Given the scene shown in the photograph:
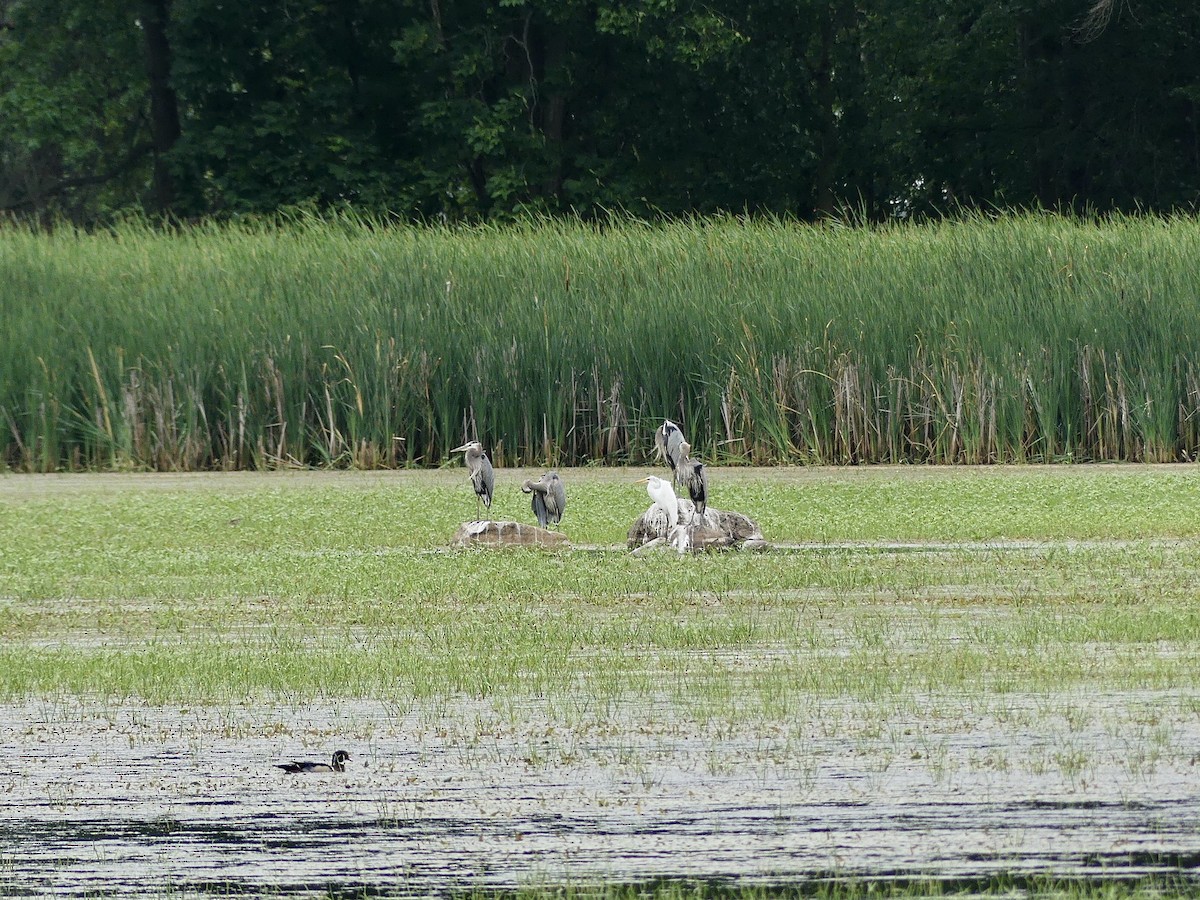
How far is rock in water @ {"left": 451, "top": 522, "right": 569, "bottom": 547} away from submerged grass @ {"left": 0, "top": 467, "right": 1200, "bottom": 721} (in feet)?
0.83

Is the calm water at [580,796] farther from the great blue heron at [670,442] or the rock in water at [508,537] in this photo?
the great blue heron at [670,442]

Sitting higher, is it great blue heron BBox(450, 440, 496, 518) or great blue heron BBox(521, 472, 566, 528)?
great blue heron BBox(450, 440, 496, 518)

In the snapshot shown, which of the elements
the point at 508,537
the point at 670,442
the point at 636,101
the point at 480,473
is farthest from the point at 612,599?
the point at 636,101

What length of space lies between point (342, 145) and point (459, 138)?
7.00 ft

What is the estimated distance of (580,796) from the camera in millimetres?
6156

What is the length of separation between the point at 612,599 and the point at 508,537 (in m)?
2.68

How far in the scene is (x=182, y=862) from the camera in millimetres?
5527

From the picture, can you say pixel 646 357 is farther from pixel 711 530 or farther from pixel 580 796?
pixel 580 796

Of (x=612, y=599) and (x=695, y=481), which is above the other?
(x=695, y=481)

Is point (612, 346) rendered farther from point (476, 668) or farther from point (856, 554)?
point (476, 668)

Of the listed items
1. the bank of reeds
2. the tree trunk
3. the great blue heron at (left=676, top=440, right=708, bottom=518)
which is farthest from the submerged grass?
the tree trunk

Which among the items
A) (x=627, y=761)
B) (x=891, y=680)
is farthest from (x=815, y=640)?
(x=627, y=761)

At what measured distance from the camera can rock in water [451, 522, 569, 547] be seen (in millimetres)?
Result: 13258

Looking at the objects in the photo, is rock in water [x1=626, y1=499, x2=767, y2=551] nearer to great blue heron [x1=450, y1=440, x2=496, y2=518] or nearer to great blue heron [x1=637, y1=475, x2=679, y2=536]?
great blue heron [x1=637, y1=475, x2=679, y2=536]
